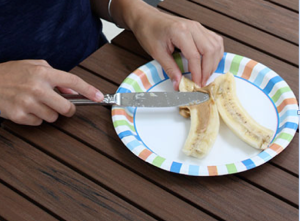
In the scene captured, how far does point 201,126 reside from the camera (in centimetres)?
82

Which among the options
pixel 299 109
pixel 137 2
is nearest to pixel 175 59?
pixel 137 2

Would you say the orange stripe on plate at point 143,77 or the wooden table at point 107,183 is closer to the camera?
the wooden table at point 107,183

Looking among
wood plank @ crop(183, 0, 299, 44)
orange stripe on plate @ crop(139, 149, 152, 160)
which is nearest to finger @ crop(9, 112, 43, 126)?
orange stripe on plate @ crop(139, 149, 152, 160)

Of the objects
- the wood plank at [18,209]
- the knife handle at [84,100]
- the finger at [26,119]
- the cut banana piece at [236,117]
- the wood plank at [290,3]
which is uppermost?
the wood plank at [290,3]

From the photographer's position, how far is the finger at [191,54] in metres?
0.92

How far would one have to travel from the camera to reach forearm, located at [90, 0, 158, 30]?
1.03 meters

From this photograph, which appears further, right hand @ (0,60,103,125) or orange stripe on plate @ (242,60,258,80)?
orange stripe on plate @ (242,60,258,80)

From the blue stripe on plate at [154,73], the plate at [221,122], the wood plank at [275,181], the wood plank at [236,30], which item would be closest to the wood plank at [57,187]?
the plate at [221,122]

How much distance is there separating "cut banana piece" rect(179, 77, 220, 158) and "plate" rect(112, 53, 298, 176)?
18mm

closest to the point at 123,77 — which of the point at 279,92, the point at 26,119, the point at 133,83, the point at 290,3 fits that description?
the point at 133,83

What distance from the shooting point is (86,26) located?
1169 millimetres

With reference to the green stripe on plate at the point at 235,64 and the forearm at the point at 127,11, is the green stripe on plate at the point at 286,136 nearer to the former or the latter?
the green stripe on plate at the point at 235,64

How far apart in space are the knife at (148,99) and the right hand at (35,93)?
0.08ft

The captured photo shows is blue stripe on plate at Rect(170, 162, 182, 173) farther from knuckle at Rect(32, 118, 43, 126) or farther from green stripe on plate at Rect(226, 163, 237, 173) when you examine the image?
knuckle at Rect(32, 118, 43, 126)
